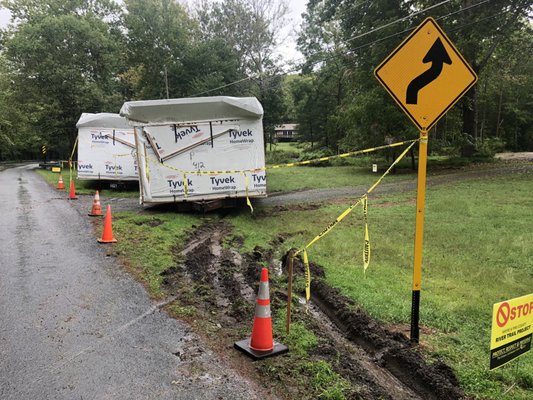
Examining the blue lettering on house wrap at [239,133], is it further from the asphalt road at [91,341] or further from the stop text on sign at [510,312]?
the stop text on sign at [510,312]

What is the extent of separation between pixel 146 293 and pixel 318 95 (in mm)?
46282

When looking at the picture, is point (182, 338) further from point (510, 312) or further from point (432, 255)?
point (432, 255)

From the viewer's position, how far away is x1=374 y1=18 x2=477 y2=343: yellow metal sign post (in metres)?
4.39

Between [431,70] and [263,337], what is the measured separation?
10.4 feet

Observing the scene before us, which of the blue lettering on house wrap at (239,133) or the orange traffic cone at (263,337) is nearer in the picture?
the orange traffic cone at (263,337)

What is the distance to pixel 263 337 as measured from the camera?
4.34 m

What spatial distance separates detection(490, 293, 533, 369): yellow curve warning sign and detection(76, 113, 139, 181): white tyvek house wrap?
55.4ft

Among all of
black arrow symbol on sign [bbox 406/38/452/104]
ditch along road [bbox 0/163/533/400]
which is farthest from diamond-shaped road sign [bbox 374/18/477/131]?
ditch along road [bbox 0/163/533/400]

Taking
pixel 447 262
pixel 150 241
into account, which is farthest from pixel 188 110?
pixel 447 262

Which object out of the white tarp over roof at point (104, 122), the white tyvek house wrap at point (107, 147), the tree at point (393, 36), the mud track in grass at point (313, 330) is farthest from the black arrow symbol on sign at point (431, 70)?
the white tarp over roof at point (104, 122)

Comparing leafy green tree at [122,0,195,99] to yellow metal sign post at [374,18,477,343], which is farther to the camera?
leafy green tree at [122,0,195,99]

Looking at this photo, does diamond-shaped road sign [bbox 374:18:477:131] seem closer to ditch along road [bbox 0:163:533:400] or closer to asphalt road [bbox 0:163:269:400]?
ditch along road [bbox 0:163:533:400]

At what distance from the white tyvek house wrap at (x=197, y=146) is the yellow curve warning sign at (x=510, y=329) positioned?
9556 millimetres

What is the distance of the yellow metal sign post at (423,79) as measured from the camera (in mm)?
4391
